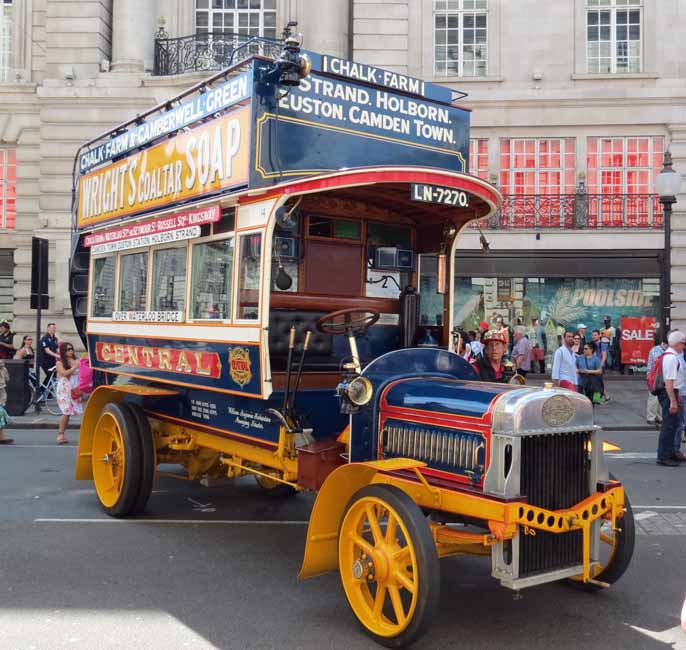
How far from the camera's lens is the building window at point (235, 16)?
23938 millimetres

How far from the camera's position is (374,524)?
4.68 m

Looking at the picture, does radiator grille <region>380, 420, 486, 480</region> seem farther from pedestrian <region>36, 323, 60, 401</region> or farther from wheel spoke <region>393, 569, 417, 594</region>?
pedestrian <region>36, 323, 60, 401</region>

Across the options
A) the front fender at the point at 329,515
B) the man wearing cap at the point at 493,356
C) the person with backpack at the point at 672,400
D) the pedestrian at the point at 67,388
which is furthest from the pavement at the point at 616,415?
the front fender at the point at 329,515

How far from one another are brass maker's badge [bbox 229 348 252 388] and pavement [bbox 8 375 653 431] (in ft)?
30.5

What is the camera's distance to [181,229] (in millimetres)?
6625

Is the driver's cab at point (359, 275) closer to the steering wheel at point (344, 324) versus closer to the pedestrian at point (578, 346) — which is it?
the steering wheel at point (344, 324)

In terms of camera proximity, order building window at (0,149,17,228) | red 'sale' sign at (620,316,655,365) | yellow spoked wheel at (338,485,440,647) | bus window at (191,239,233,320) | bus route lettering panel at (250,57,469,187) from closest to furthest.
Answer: yellow spoked wheel at (338,485,440,647) → bus route lettering panel at (250,57,469,187) → bus window at (191,239,233,320) → red 'sale' sign at (620,316,655,365) → building window at (0,149,17,228)

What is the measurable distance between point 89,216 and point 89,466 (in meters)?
2.67

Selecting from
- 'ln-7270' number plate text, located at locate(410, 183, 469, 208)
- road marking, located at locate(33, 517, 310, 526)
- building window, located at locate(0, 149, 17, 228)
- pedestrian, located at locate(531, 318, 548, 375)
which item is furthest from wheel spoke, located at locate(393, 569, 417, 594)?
building window, located at locate(0, 149, 17, 228)

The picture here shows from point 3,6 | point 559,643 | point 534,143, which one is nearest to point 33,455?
point 559,643

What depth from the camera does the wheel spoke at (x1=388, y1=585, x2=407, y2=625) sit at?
14.3 ft

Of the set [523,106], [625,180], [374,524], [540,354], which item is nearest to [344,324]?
[374,524]

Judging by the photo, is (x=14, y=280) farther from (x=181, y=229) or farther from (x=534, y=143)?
(x=181, y=229)

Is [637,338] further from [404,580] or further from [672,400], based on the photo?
[404,580]
